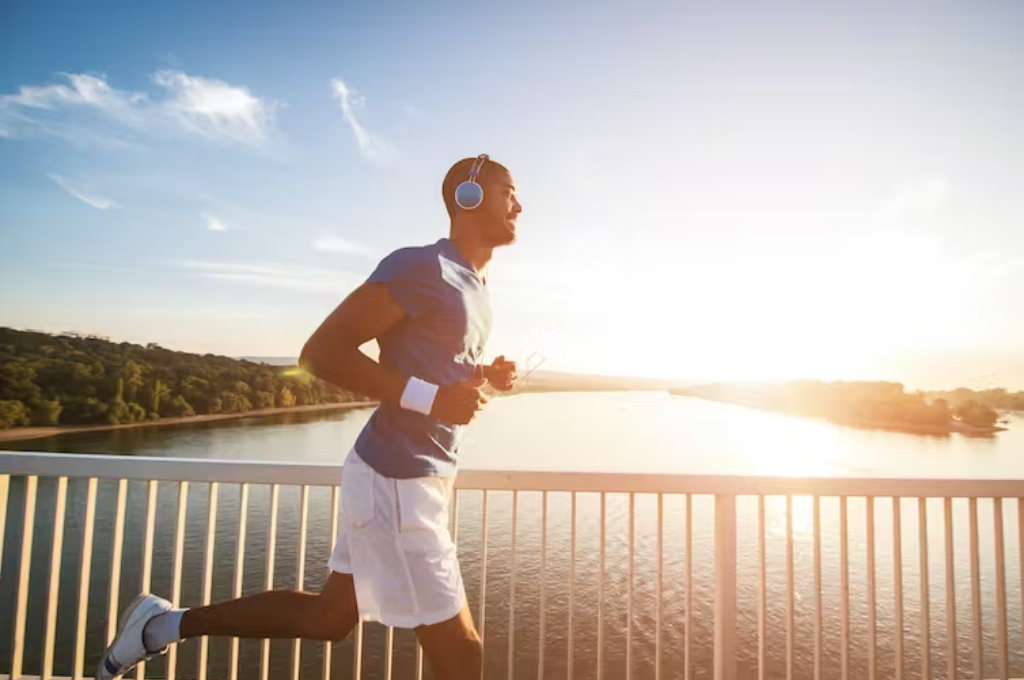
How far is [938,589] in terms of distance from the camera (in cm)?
2259

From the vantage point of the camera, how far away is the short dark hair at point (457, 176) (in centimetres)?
134

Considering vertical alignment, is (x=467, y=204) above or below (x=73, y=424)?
above

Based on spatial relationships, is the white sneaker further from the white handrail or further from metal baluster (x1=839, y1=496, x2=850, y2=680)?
metal baluster (x1=839, y1=496, x2=850, y2=680)

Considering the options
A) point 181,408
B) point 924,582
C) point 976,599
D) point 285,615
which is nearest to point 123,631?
point 285,615

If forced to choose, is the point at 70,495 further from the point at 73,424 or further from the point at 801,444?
the point at 801,444

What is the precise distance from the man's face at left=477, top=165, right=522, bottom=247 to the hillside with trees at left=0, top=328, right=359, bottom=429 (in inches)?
1538

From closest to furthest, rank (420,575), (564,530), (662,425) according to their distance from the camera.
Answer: (420,575) → (564,530) → (662,425)

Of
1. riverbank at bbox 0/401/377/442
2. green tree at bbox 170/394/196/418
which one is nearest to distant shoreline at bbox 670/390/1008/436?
riverbank at bbox 0/401/377/442

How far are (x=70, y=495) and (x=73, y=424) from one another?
1604 cm

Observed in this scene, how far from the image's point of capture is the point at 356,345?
3.80 feet

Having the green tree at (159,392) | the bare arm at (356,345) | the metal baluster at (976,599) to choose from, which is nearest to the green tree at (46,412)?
the green tree at (159,392)

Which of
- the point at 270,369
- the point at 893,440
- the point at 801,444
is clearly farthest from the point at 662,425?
the point at 270,369

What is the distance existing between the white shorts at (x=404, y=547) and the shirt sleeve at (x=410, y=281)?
31 cm

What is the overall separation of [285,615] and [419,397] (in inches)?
24.6
